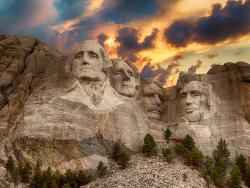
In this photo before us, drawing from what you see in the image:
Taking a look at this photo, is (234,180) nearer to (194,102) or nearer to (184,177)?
(184,177)

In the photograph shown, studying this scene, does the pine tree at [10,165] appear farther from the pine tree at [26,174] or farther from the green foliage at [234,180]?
the green foliage at [234,180]

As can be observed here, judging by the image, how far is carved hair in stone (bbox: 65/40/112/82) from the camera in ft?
224

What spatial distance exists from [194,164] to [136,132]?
467 cm

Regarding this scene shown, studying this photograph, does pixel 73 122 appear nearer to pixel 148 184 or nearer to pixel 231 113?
pixel 148 184

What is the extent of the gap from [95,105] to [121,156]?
4.31m

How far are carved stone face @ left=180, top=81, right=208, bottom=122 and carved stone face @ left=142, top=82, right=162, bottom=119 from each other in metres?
2.05

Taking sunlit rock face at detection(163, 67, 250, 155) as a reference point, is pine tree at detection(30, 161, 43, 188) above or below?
below

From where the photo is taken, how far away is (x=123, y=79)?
2798 inches

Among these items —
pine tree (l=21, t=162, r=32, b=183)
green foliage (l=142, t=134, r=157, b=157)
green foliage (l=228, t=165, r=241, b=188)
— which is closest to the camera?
pine tree (l=21, t=162, r=32, b=183)

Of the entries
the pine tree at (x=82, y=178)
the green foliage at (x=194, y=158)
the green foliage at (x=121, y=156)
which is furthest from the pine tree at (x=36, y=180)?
the green foliage at (x=194, y=158)

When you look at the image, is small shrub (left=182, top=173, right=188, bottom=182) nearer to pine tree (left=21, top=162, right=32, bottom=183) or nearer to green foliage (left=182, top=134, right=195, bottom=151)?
green foliage (left=182, top=134, right=195, bottom=151)

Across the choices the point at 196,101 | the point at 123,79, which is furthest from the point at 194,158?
the point at 123,79

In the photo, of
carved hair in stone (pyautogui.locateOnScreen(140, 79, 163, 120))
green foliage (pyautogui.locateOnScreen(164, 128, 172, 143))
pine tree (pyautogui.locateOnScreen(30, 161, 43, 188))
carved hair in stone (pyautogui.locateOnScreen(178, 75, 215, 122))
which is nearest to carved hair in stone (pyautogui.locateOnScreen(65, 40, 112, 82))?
carved hair in stone (pyautogui.locateOnScreen(140, 79, 163, 120))

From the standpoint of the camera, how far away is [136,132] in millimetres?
69125
